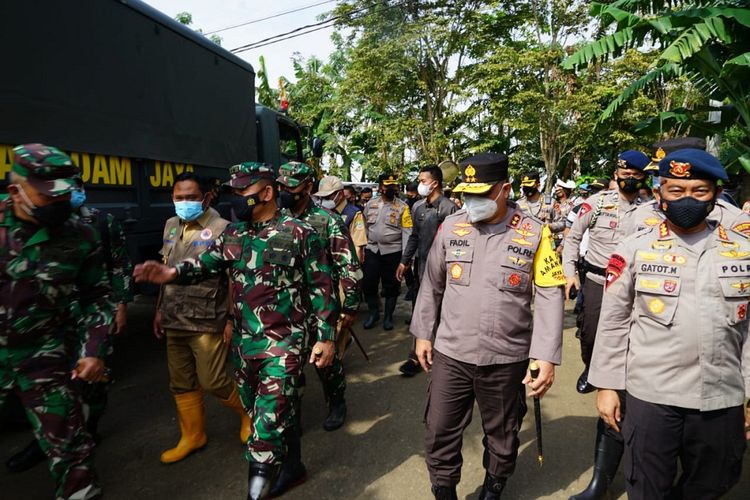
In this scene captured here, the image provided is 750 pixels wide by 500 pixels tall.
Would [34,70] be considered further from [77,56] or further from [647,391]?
[647,391]

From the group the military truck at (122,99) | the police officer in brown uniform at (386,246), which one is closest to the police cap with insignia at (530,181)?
the police officer in brown uniform at (386,246)

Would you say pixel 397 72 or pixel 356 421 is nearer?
pixel 356 421

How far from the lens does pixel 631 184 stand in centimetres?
350

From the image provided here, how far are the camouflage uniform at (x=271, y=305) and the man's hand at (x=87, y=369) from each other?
1.82ft

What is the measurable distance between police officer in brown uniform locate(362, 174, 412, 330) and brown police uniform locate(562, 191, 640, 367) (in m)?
2.46

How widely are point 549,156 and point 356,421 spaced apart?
1599 cm

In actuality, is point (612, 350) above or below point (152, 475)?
above

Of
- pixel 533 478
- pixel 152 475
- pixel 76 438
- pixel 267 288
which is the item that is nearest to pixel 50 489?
pixel 152 475

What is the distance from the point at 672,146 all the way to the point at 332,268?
2368 mm

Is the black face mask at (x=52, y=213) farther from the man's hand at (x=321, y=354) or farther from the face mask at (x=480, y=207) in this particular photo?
the face mask at (x=480, y=207)

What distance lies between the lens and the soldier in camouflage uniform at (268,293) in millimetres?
2404

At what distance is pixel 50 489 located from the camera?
283 centimetres

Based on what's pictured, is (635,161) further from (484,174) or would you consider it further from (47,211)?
(47,211)

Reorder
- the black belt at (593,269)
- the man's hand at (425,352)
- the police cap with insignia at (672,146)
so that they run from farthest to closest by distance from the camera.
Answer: the black belt at (593,269)
the police cap with insignia at (672,146)
the man's hand at (425,352)
